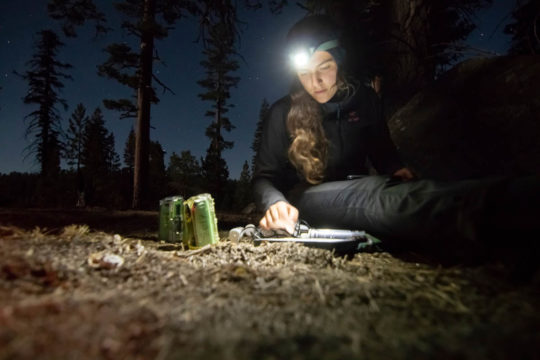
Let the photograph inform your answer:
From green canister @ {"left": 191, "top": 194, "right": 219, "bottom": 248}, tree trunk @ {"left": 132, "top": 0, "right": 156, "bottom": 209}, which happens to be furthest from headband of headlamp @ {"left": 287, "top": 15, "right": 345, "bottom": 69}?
tree trunk @ {"left": 132, "top": 0, "right": 156, "bottom": 209}

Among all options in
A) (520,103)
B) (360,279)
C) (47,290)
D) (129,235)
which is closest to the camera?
(47,290)

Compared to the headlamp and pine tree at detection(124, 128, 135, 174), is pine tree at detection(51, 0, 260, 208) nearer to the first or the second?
the headlamp

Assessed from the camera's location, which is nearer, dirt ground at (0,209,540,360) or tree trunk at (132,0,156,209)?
dirt ground at (0,209,540,360)

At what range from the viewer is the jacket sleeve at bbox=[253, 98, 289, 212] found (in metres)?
3.13

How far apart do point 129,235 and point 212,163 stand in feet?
68.2

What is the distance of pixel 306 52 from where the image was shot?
9.91ft

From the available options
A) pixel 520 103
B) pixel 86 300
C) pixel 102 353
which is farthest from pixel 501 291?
pixel 520 103

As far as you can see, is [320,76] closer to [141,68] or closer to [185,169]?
[141,68]

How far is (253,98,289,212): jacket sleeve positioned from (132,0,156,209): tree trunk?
6.97m

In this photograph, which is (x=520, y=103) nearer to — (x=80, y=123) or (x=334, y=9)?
(x=334, y=9)

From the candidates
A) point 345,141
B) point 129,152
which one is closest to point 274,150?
point 345,141

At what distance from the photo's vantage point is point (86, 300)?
883 millimetres

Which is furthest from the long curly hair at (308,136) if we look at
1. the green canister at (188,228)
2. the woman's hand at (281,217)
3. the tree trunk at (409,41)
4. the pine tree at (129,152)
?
the pine tree at (129,152)

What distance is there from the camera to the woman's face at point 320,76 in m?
3.05
